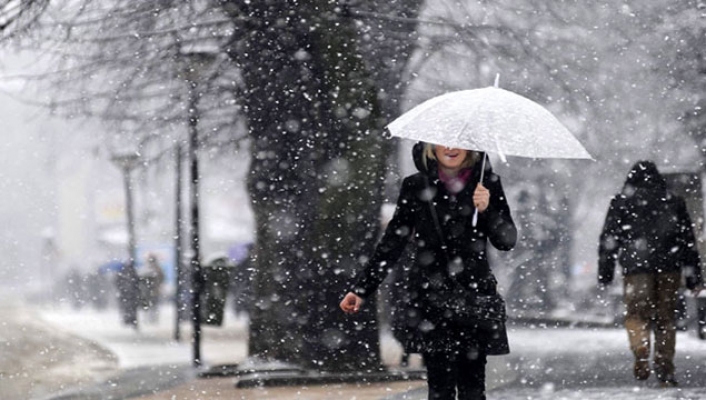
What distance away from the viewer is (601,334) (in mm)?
11781

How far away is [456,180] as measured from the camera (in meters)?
6.21

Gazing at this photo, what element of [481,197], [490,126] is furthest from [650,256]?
[481,197]

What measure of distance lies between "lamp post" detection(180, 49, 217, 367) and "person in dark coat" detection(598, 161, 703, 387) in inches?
127

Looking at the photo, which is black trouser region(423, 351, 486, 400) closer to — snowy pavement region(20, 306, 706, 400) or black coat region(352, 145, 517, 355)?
black coat region(352, 145, 517, 355)

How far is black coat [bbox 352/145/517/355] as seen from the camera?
609 centimetres

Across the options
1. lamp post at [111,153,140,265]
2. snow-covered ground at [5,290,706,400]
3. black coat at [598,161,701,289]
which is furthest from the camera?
lamp post at [111,153,140,265]

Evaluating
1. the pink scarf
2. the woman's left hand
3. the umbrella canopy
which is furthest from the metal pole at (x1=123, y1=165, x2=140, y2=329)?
the woman's left hand

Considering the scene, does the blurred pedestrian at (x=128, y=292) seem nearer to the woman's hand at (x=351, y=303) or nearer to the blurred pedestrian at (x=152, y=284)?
the blurred pedestrian at (x=152, y=284)

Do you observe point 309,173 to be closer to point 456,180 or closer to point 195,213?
point 195,213

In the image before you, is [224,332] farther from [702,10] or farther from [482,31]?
[702,10]

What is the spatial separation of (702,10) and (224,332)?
15.1 feet

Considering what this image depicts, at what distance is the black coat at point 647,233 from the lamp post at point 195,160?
3.23 metres

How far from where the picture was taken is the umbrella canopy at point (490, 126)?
244 inches

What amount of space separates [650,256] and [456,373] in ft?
11.5
